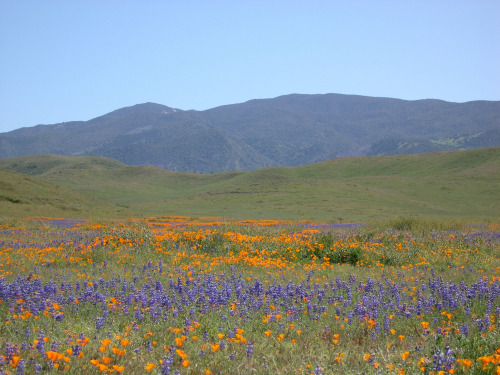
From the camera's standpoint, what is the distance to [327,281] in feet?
30.1

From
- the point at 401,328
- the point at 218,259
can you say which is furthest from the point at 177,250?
the point at 401,328

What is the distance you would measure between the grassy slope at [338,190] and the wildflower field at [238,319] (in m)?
34.1

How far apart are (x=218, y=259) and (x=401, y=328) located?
20.0 ft

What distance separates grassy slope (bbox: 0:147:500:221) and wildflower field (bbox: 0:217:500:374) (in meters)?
34.1

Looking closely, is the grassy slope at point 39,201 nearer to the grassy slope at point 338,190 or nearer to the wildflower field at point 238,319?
the grassy slope at point 338,190

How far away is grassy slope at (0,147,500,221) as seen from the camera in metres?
55.1

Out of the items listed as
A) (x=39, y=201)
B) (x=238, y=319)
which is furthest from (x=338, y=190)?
(x=238, y=319)

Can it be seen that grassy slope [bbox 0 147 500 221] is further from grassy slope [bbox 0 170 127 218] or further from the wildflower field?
the wildflower field

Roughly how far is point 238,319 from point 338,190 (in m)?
71.4

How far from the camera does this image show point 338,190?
248ft

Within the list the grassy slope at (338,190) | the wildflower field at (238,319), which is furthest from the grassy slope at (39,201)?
the wildflower field at (238,319)

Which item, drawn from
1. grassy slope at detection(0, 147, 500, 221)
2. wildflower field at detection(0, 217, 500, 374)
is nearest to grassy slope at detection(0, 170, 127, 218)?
grassy slope at detection(0, 147, 500, 221)

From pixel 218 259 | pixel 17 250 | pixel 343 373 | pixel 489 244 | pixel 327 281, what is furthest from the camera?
pixel 489 244

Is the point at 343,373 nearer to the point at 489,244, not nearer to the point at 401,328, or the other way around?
the point at 401,328
